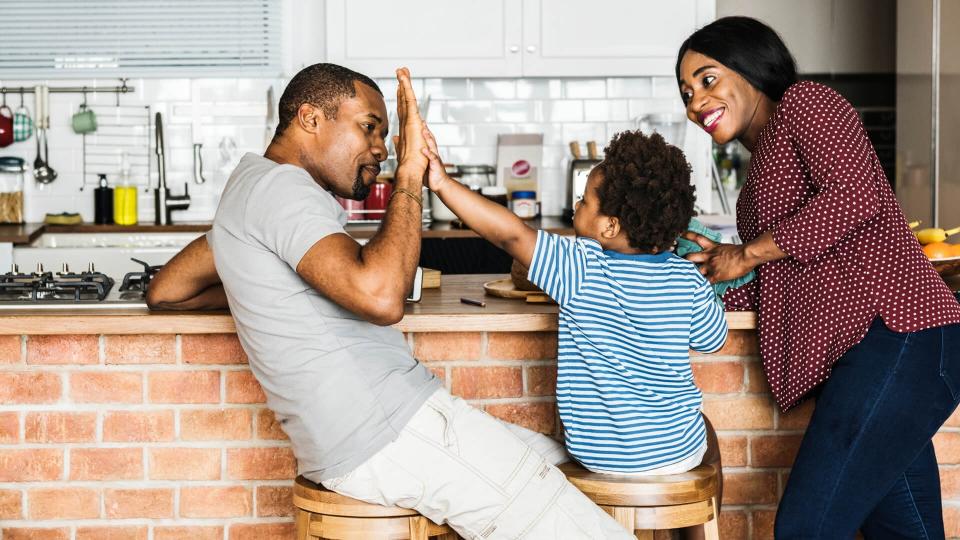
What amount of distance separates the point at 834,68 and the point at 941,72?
1.53 meters

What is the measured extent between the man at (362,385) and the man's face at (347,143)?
0.13 meters

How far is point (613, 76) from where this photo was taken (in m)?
4.87

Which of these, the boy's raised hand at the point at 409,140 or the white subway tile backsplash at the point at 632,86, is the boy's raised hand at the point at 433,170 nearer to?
the boy's raised hand at the point at 409,140

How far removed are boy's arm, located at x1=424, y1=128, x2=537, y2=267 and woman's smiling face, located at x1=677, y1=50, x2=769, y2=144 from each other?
1.77ft

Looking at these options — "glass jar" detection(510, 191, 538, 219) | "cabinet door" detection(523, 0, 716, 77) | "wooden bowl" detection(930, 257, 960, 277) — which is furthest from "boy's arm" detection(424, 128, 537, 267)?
"cabinet door" detection(523, 0, 716, 77)

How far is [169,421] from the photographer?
2248 mm

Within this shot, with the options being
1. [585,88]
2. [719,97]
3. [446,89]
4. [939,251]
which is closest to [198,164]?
[446,89]

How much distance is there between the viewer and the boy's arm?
1874 millimetres

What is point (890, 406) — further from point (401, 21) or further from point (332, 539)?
point (401, 21)

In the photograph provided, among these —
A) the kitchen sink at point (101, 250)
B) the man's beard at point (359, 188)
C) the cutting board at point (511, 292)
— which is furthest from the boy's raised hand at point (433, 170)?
the kitchen sink at point (101, 250)

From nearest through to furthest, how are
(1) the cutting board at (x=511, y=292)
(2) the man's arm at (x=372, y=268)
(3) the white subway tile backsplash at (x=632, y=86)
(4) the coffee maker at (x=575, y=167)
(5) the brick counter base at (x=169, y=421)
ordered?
(2) the man's arm at (x=372, y=268)
(5) the brick counter base at (x=169, y=421)
(1) the cutting board at (x=511, y=292)
(4) the coffee maker at (x=575, y=167)
(3) the white subway tile backsplash at (x=632, y=86)

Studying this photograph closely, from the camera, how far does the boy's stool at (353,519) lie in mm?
1771

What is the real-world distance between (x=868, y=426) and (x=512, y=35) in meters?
3.23

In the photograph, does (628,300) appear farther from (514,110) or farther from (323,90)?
(514,110)
